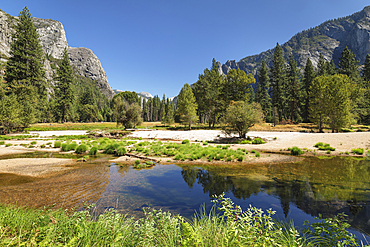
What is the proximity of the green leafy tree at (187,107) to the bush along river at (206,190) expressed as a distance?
30805 millimetres

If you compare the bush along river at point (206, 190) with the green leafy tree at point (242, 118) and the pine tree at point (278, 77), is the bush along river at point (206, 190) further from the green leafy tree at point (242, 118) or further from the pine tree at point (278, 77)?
the pine tree at point (278, 77)

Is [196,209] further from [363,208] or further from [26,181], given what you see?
[26,181]

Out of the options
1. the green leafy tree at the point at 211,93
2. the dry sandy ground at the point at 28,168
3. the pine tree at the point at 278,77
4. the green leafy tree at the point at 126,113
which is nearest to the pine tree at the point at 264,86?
the pine tree at the point at 278,77

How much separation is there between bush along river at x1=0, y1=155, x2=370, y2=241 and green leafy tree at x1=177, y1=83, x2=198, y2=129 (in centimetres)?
3081

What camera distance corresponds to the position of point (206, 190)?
789 centimetres

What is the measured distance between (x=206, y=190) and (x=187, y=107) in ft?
116

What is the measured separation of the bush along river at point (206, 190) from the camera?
5844 mm

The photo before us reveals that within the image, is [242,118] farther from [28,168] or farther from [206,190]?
[28,168]

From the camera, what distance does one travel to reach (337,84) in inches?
1130

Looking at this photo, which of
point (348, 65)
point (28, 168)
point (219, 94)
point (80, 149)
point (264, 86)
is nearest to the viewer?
point (28, 168)

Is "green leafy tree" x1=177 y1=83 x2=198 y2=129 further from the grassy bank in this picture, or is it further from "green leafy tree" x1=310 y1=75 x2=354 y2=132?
the grassy bank

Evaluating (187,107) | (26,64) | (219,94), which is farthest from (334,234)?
(26,64)

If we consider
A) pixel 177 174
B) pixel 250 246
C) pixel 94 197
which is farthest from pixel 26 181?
pixel 250 246

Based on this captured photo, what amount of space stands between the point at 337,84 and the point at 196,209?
38324 millimetres
